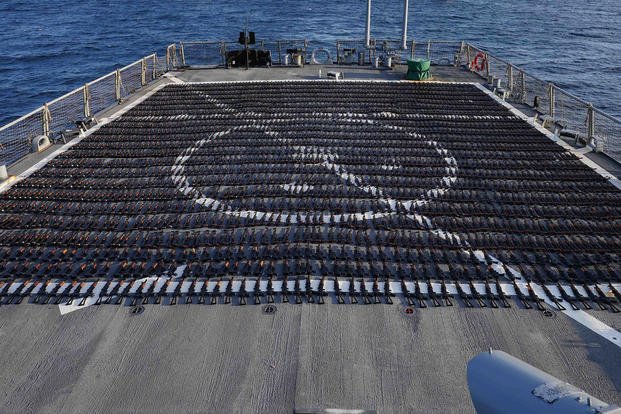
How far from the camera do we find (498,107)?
24.2 m

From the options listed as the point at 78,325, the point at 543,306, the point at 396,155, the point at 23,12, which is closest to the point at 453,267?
the point at 543,306

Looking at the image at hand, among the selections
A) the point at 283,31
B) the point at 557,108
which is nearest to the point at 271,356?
the point at 557,108

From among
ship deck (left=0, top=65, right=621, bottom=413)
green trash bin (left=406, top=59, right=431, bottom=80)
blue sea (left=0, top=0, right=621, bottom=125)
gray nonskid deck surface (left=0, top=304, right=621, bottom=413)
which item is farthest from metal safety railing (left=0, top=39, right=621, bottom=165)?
blue sea (left=0, top=0, right=621, bottom=125)

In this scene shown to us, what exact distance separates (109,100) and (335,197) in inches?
900

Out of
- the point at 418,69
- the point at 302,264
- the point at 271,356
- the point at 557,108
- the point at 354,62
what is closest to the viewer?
the point at 271,356

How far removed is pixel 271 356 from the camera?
388 inches

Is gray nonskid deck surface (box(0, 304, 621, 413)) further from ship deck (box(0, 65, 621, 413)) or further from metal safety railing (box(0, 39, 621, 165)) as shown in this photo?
metal safety railing (box(0, 39, 621, 165))

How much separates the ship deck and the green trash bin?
819 cm

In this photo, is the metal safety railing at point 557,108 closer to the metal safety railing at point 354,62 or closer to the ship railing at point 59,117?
the metal safety railing at point 354,62

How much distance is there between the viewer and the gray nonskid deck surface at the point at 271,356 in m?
8.85

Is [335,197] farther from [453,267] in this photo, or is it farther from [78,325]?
[78,325]

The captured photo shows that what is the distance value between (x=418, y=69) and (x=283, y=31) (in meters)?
49.6

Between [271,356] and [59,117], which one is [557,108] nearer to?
[59,117]

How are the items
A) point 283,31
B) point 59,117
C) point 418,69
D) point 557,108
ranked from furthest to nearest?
point 283,31 → point 557,108 → point 418,69 → point 59,117
